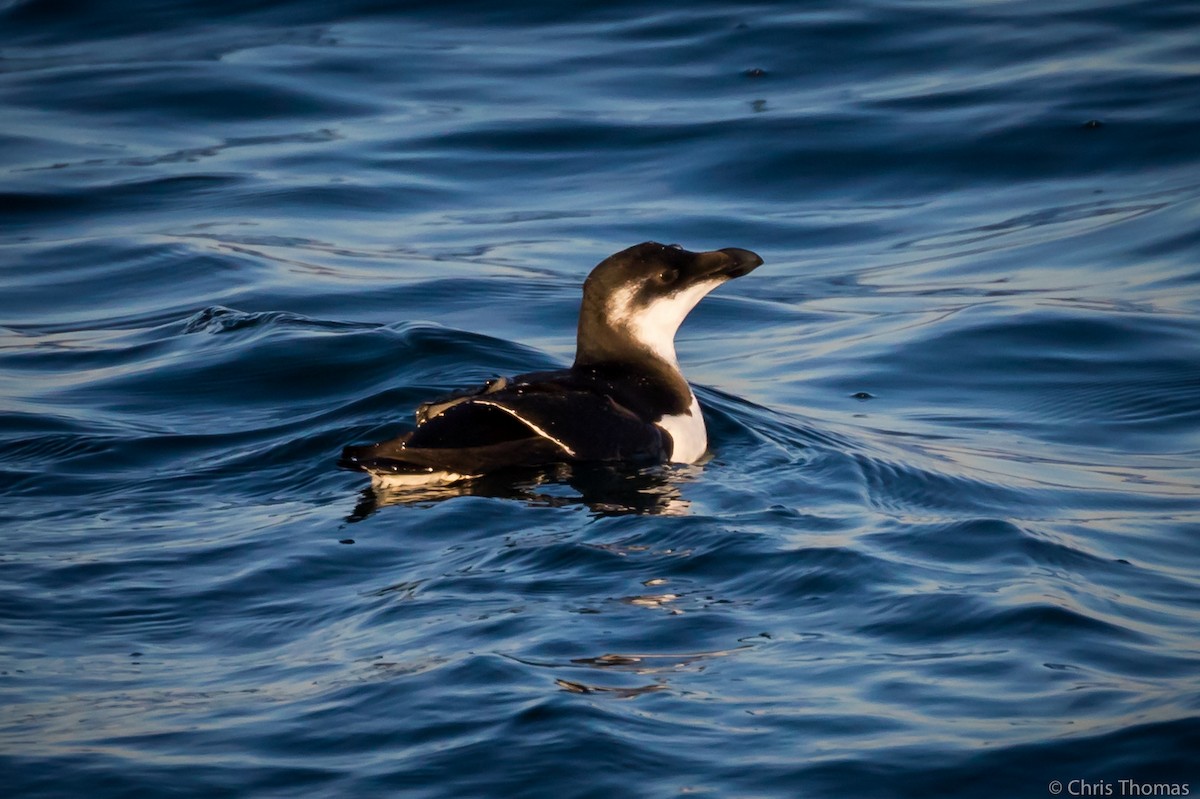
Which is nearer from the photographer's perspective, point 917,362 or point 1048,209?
point 917,362

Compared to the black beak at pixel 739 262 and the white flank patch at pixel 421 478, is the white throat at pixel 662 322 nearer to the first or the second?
the black beak at pixel 739 262

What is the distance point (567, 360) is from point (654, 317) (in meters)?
1.62

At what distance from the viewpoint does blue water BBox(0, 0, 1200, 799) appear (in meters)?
4.23

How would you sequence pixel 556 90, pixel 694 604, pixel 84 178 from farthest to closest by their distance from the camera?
pixel 556 90 < pixel 84 178 < pixel 694 604

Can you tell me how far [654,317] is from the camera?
7.23 meters

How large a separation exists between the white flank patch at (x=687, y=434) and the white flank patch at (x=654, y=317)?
0.97 feet

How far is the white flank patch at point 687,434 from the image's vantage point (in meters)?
6.81

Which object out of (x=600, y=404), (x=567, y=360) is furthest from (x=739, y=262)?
(x=567, y=360)

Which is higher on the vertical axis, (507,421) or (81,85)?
(81,85)

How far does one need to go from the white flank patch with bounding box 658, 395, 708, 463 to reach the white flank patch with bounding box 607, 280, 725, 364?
0.29m

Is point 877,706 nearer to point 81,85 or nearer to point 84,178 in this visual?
point 84,178

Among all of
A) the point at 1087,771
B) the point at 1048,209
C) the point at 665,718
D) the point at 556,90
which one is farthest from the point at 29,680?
the point at 556,90

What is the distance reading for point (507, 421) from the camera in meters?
6.33

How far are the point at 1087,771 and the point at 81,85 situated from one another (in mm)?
12641
